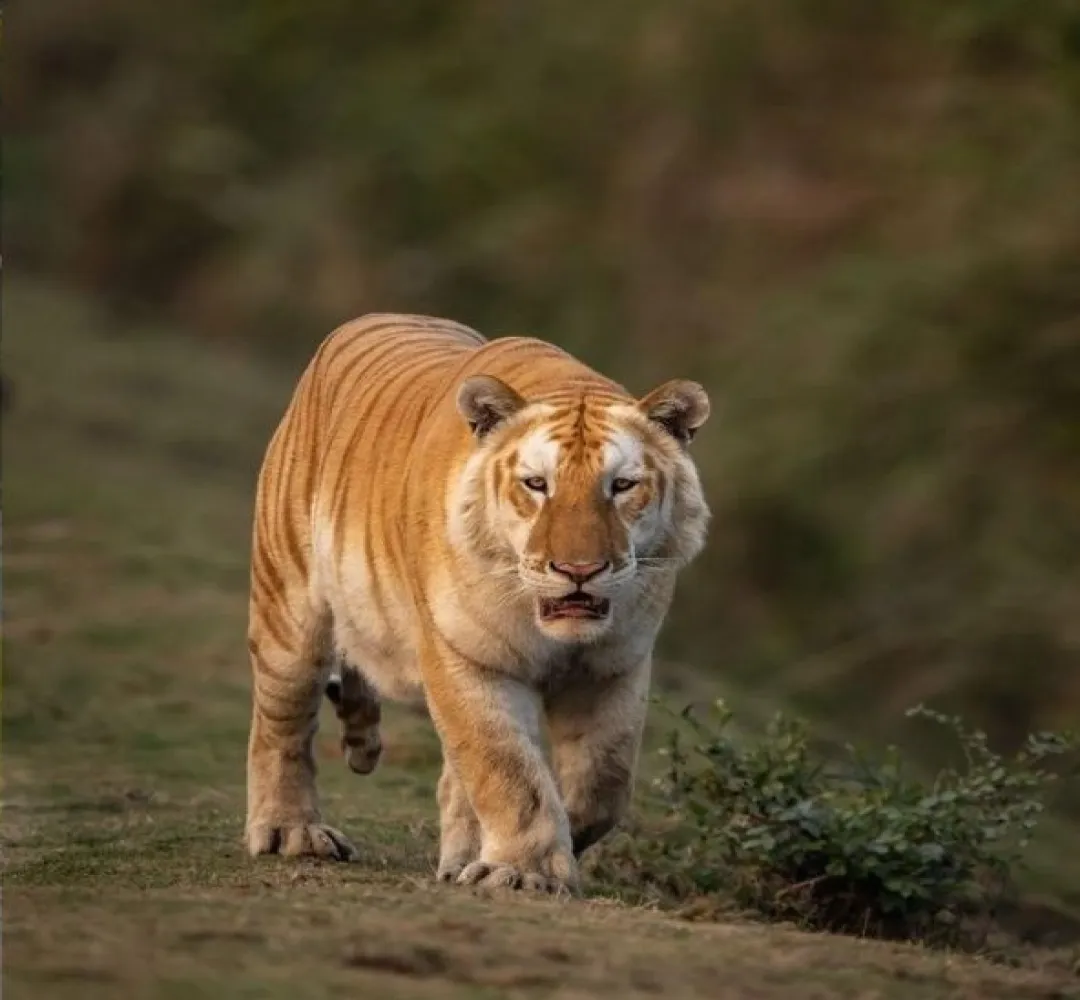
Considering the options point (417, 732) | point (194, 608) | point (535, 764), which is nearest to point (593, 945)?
point (535, 764)

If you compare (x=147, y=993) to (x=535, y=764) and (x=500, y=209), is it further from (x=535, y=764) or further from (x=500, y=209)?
(x=500, y=209)

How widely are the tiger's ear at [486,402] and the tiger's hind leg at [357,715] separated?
1.21 m

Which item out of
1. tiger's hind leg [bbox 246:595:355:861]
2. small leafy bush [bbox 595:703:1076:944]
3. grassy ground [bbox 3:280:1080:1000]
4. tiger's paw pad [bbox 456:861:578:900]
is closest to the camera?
grassy ground [bbox 3:280:1080:1000]

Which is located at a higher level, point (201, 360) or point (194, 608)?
point (201, 360)

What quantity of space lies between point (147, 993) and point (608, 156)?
633 inches

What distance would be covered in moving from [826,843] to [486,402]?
65.5 inches

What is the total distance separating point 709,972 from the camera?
17.7 ft

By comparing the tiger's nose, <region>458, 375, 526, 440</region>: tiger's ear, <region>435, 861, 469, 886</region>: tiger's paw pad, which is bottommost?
<region>435, 861, 469, 886</region>: tiger's paw pad

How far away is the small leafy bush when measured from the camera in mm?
7266

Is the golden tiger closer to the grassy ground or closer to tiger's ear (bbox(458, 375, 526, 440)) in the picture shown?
tiger's ear (bbox(458, 375, 526, 440))

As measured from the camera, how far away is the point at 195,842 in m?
7.40

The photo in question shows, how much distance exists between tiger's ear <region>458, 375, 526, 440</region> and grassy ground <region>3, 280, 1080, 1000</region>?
41.3 inches

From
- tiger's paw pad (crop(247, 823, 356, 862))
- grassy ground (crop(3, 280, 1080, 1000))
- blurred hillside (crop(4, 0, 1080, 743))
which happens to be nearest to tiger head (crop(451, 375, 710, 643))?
grassy ground (crop(3, 280, 1080, 1000))

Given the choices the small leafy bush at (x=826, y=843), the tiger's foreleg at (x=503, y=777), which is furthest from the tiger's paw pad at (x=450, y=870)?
the small leafy bush at (x=826, y=843)
